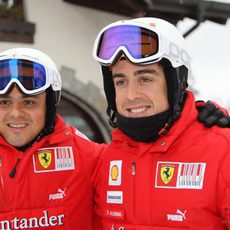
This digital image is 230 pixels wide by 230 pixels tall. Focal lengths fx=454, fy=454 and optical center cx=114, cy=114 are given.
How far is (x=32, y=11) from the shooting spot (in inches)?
268

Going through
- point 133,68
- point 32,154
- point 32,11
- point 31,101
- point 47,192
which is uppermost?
point 32,11

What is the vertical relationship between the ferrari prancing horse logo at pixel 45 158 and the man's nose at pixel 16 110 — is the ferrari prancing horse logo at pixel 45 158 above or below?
below

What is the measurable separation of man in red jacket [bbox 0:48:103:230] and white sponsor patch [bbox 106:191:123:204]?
1.31ft

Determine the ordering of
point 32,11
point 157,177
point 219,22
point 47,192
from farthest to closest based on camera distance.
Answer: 1. point 219,22
2. point 32,11
3. point 47,192
4. point 157,177

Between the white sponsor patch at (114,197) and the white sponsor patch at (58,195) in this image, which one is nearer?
the white sponsor patch at (114,197)

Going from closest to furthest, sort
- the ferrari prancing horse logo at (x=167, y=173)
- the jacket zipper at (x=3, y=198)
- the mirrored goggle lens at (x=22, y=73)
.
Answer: the ferrari prancing horse logo at (x=167, y=173)
the jacket zipper at (x=3, y=198)
the mirrored goggle lens at (x=22, y=73)

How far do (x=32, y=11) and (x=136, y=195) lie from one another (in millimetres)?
4816

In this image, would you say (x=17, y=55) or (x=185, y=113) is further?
(x=17, y=55)

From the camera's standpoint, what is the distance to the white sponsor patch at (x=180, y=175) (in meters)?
2.47

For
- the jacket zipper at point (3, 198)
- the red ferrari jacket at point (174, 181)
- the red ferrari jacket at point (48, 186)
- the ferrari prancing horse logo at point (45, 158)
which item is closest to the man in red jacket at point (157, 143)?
the red ferrari jacket at point (174, 181)

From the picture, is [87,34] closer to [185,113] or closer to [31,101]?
[31,101]

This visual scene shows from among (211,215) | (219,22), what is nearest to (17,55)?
(211,215)

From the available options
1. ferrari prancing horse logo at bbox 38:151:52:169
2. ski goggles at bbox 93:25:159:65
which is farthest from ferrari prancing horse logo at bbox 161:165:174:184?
ferrari prancing horse logo at bbox 38:151:52:169

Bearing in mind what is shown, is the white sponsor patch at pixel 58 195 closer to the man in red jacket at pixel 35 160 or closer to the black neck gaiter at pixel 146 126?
the man in red jacket at pixel 35 160
